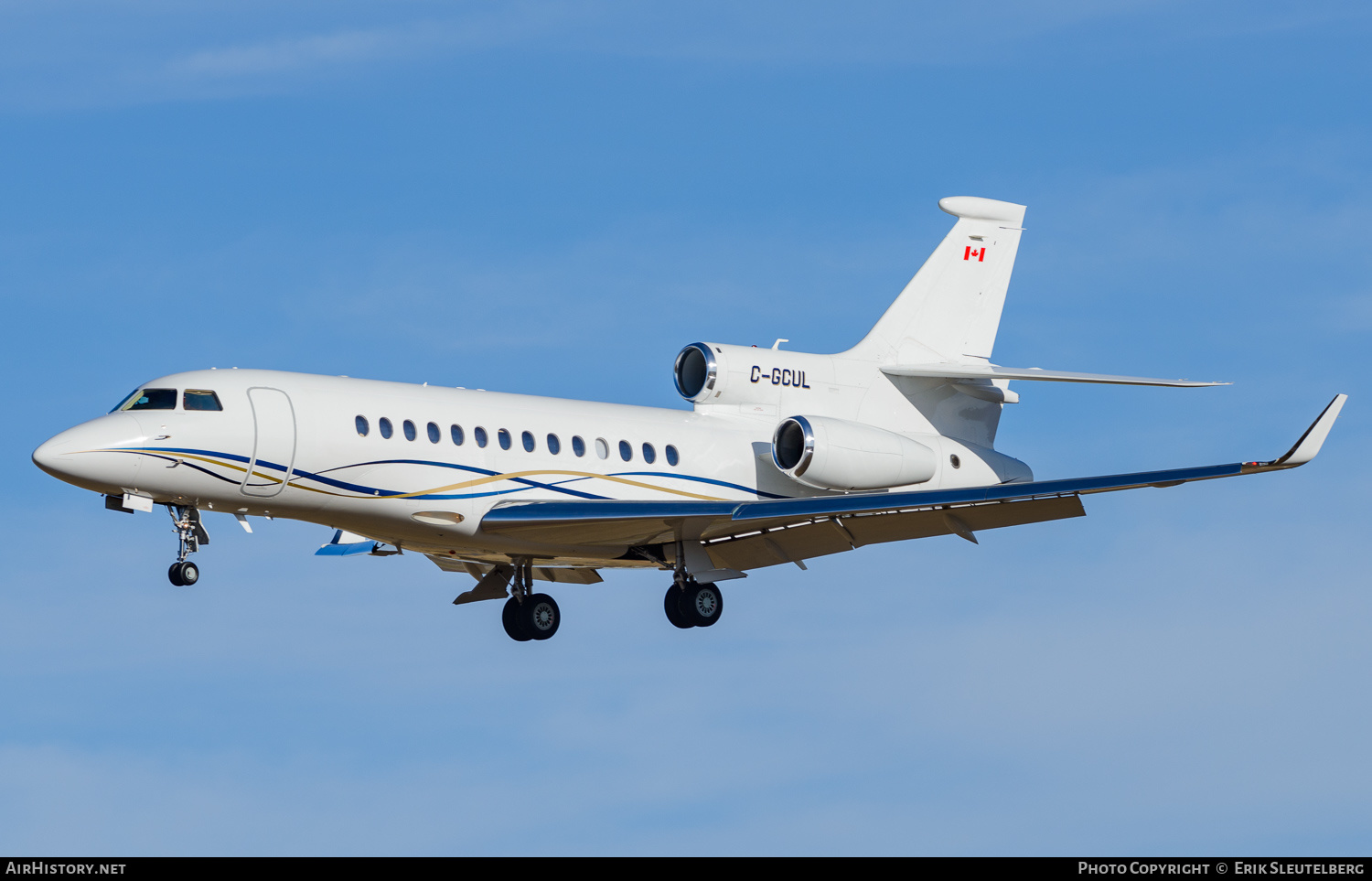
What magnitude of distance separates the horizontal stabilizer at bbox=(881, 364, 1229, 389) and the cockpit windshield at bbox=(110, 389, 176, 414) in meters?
12.4

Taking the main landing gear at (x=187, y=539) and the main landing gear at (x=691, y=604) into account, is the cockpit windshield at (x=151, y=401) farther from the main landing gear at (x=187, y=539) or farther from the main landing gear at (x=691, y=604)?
the main landing gear at (x=691, y=604)

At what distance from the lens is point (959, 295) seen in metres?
32.1

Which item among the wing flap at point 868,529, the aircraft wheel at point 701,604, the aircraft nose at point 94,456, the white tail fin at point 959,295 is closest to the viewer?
the aircraft nose at point 94,456

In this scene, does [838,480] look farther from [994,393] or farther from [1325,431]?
[1325,431]

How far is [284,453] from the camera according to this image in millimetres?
25062

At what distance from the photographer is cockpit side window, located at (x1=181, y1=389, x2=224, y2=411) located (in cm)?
2500

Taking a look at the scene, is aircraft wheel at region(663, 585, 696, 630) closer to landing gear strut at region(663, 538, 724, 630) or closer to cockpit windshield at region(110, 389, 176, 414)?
landing gear strut at region(663, 538, 724, 630)

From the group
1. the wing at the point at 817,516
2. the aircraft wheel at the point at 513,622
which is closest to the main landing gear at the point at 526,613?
the aircraft wheel at the point at 513,622

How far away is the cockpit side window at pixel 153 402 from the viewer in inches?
984

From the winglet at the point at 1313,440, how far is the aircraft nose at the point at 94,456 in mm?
15430

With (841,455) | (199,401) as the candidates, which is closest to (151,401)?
(199,401)

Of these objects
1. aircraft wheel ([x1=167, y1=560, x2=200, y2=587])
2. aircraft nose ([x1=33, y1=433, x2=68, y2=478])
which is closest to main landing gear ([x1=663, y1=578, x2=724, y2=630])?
aircraft wheel ([x1=167, y1=560, x2=200, y2=587])
